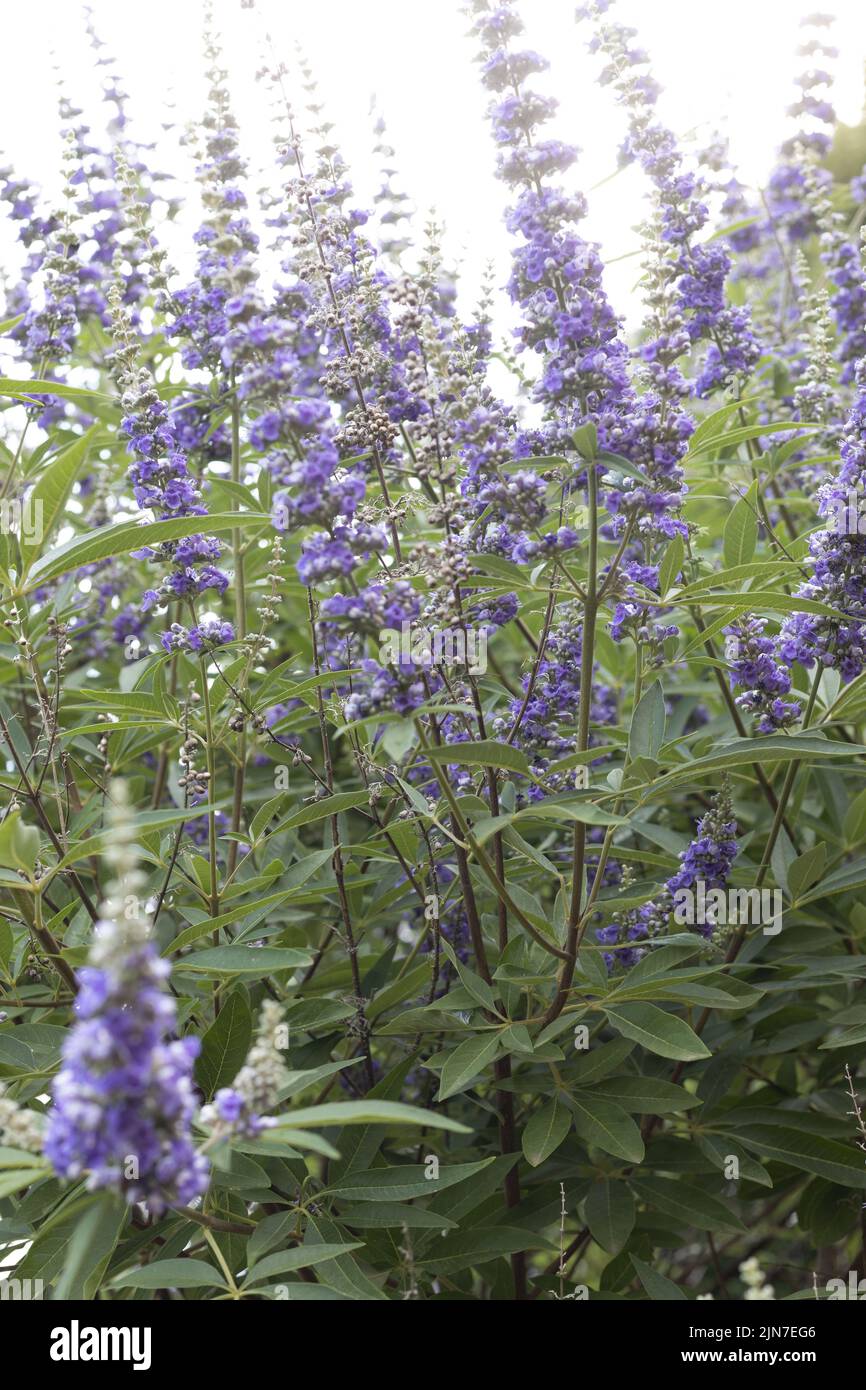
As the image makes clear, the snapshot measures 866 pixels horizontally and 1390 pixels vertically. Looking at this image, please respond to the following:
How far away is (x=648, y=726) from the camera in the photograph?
3.96 m

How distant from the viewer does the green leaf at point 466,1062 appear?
327 cm

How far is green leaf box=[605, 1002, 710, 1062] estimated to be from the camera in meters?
3.44

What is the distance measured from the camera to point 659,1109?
12.2 feet

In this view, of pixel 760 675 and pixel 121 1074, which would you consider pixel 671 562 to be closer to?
pixel 760 675

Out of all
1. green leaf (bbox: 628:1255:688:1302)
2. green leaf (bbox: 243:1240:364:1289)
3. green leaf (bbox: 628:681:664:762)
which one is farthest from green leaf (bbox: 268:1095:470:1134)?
green leaf (bbox: 628:1255:688:1302)

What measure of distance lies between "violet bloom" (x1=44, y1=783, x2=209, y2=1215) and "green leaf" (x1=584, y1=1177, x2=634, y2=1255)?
2.21 metres

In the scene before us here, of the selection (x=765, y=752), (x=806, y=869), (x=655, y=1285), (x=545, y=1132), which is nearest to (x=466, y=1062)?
(x=545, y=1132)

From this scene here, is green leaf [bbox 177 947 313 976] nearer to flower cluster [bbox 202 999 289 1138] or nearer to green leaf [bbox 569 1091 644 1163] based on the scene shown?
flower cluster [bbox 202 999 289 1138]

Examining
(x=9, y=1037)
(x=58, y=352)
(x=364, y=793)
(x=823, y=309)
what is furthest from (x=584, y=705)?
(x=58, y=352)

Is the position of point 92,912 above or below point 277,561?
below

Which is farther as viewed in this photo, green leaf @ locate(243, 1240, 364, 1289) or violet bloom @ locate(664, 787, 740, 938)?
violet bloom @ locate(664, 787, 740, 938)

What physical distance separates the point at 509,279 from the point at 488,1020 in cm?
235
